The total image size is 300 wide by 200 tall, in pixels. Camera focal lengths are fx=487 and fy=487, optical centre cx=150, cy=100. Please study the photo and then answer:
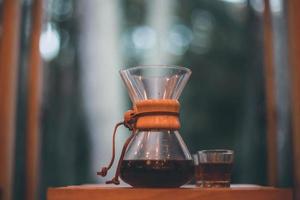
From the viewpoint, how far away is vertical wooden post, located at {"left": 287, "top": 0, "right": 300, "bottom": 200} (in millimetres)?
1483

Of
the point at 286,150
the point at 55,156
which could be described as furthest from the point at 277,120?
the point at 55,156

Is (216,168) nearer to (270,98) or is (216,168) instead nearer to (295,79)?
(295,79)

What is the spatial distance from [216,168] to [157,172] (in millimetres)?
168

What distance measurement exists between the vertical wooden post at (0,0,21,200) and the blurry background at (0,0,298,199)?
0.04m

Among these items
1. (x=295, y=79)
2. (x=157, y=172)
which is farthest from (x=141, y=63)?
(x=157, y=172)

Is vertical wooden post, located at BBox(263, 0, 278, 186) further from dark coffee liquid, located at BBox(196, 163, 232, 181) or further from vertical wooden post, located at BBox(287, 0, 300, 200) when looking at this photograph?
dark coffee liquid, located at BBox(196, 163, 232, 181)

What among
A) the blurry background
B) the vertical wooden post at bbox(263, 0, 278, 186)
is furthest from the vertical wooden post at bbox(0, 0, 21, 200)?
the vertical wooden post at bbox(263, 0, 278, 186)

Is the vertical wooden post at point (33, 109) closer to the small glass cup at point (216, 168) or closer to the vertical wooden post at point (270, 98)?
the vertical wooden post at point (270, 98)

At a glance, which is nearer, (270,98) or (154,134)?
(154,134)

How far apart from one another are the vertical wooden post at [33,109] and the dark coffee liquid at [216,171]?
1.04 meters

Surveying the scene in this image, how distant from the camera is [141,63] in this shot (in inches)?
100.0

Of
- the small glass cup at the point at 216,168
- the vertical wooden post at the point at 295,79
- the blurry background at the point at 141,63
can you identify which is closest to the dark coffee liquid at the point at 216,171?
the small glass cup at the point at 216,168

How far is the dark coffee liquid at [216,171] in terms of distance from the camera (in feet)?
3.29

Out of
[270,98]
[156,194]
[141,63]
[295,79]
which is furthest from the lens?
[141,63]
